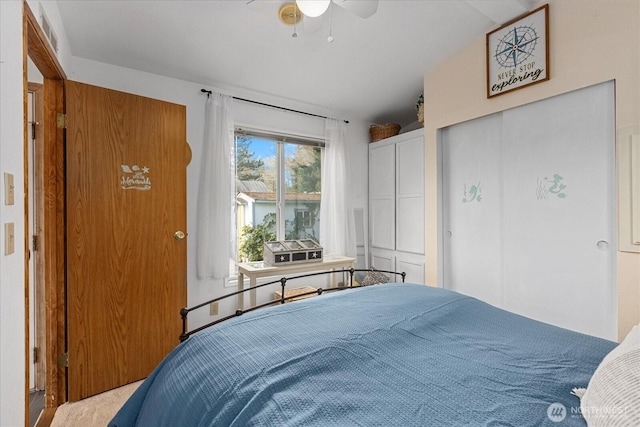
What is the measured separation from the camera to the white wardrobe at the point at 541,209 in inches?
83.7

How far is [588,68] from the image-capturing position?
7.02ft

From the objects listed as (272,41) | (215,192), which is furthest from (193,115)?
(272,41)

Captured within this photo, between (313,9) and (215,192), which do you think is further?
(215,192)

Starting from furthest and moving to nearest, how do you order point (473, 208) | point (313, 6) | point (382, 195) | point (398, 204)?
point (382, 195)
point (398, 204)
point (473, 208)
point (313, 6)

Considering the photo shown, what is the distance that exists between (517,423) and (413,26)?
269 cm

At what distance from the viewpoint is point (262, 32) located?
2455 millimetres

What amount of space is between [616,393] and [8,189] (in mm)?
1933

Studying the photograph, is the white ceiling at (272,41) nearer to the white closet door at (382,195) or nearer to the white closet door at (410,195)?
the white closet door at (410,195)

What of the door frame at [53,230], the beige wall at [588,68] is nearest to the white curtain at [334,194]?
the beige wall at [588,68]

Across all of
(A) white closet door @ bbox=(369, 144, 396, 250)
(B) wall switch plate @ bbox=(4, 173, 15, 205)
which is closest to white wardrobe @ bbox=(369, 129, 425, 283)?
(A) white closet door @ bbox=(369, 144, 396, 250)

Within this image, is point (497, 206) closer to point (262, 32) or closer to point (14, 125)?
point (262, 32)

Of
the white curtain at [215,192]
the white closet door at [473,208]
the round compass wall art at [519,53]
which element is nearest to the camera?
the round compass wall art at [519,53]

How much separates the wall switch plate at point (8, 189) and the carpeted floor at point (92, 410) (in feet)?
4.68

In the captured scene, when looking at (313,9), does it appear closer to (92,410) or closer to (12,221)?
(12,221)
